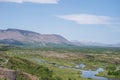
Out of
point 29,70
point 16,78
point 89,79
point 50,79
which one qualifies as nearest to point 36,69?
point 29,70

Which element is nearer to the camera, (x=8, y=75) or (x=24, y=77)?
(x=8, y=75)

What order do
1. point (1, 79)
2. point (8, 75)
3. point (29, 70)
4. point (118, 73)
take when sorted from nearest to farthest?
point (1, 79) < point (8, 75) < point (29, 70) < point (118, 73)

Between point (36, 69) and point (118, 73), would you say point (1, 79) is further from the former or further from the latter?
point (118, 73)

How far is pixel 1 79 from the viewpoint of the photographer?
63.2 m

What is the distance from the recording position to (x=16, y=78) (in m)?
70.9

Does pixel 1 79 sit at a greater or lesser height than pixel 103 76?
greater

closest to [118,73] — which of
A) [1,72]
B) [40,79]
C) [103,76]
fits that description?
[103,76]

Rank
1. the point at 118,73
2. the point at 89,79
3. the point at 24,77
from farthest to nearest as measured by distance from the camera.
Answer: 1. the point at 118,73
2. the point at 89,79
3. the point at 24,77

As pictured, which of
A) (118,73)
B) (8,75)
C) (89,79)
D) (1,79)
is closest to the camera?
(1,79)

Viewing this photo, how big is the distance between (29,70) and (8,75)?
32.7 m

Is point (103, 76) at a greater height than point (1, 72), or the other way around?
point (1, 72)

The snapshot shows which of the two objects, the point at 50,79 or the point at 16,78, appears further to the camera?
the point at 50,79

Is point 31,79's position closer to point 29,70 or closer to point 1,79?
point 1,79

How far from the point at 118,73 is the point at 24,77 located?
66758 mm
